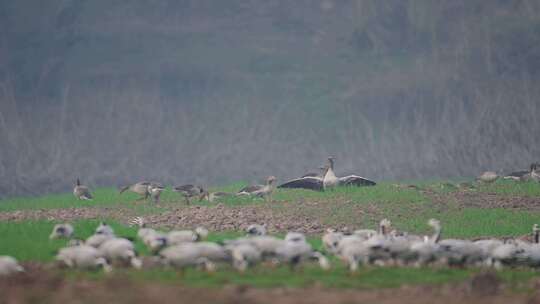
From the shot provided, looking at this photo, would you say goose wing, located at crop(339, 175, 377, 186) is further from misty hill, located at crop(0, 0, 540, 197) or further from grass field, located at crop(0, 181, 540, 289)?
misty hill, located at crop(0, 0, 540, 197)

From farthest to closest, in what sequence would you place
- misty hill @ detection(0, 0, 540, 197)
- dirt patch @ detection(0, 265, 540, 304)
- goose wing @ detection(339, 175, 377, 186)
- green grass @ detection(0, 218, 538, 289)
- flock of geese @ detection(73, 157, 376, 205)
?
1. misty hill @ detection(0, 0, 540, 197)
2. goose wing @ detection(339, 175, 377, 186)
3. flock of geese @ detection(73, 157, 376, 205)
4. green grass @ detection(0, 218, 538, 289)
5. dirt patch @ detection(0, 265, 540, 304)

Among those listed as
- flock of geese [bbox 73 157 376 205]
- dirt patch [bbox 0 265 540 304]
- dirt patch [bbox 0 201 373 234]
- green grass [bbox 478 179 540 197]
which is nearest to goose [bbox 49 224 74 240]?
dirt patch [bbox 0 201 373 234]

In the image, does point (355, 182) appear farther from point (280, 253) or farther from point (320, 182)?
point (280, 253)

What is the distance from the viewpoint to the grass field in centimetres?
1670

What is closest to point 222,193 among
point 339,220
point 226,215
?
point 226,215

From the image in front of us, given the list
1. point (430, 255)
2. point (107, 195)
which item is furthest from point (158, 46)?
point (430, 255)

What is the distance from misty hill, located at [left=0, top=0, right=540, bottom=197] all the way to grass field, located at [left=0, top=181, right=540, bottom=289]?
1749cm

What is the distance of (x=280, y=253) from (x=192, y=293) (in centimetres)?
273

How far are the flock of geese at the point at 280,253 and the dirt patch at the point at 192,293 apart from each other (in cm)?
89

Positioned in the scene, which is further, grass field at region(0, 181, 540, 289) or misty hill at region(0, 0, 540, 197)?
misty hill at region(0, 0, 540, 197)

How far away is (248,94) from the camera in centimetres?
6088

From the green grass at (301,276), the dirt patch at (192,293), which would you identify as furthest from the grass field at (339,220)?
the dirt patch at (192,293)

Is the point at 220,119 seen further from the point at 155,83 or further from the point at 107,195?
the point at 107,195

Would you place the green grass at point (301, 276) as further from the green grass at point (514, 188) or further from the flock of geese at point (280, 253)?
the green grass at point (514, 188)
